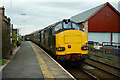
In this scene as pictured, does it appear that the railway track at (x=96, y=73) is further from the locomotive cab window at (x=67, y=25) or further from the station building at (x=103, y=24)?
the station building at (x=103, y=24)

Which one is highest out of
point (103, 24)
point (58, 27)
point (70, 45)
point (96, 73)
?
point (103, 24)

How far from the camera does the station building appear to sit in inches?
1226

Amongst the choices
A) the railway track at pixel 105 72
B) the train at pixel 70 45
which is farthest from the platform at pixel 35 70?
the railway track at pixel 105 72

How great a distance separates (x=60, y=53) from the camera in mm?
9266

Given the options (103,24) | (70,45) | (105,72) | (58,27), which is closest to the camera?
(70,45)

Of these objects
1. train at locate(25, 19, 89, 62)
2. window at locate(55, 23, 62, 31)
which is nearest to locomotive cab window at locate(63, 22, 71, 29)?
window at locate(55, 23, 62, 31)

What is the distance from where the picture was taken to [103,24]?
104 feet

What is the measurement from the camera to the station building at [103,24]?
31141mm

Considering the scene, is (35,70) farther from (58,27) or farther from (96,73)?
(96,73)

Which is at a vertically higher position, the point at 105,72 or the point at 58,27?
the point at 58,27

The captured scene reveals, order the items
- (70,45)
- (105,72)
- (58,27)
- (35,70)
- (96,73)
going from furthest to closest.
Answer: (58,27) → (105,72) → (96,73) → (70,45) → (35,70)

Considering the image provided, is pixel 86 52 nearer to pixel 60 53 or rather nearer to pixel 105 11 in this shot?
pixel 60 53

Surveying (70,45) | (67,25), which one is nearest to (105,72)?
(70,45)

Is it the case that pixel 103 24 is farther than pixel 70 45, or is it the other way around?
pixel 103 24
